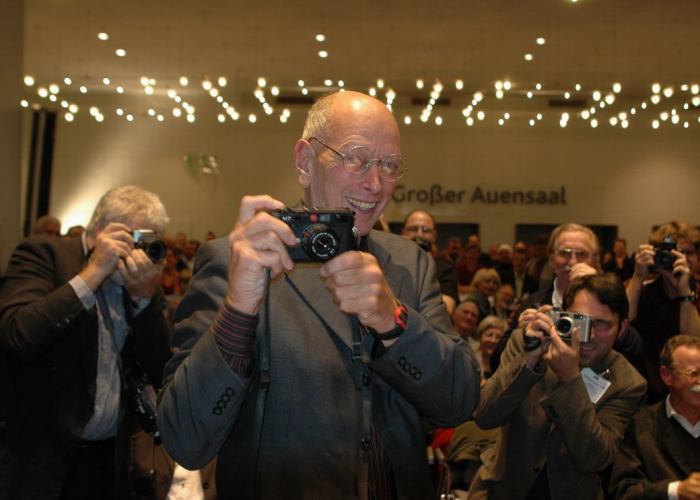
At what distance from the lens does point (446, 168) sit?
16.5 m

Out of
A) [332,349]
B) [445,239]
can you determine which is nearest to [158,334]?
[332,349]

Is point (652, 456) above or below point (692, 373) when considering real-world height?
below

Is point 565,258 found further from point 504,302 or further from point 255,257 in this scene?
point 504,302

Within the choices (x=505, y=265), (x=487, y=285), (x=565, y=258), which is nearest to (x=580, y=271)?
(x=565, y=258)

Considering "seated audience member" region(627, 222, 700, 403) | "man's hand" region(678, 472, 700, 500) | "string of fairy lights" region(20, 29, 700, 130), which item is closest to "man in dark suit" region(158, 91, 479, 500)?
"man's hand" region(678, 472, 700, 500)

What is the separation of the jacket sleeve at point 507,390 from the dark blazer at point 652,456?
1.57 feet

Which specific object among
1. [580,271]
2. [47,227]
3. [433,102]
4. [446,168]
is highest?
[433,102]

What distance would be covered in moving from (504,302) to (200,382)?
252 inches

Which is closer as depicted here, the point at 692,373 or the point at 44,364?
the point at 44,364

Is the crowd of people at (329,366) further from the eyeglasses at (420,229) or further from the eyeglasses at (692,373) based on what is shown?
the eyeglasses at (420,229)

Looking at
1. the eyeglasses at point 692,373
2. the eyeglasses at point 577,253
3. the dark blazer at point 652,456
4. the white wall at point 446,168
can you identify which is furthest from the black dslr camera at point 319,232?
the white wall at point 446,168

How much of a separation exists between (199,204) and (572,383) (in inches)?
575

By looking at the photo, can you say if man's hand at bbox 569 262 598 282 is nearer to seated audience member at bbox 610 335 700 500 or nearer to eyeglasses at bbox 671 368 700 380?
Result: seated audience member at bbox 610 335 700 500

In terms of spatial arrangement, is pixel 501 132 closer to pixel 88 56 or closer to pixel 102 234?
pixel 88 56
